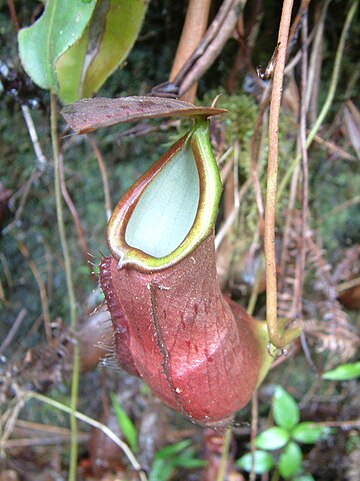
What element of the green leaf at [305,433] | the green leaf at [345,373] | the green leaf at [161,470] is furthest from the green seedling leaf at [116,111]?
the green leaf at [161,470]

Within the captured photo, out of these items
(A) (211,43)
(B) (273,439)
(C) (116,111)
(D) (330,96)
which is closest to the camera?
(C) (116,111)

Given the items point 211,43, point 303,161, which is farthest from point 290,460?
point 211,43

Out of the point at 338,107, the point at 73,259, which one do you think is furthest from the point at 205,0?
the point at 73,259

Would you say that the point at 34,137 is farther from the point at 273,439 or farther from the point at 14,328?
the point at 273,439

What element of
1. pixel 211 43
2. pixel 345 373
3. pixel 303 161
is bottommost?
pixel 345 373

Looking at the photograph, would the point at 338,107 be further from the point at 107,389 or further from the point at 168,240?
the point at 107,389

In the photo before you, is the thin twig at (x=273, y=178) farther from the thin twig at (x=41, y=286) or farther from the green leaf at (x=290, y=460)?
the thin twig at (x=41, y=286)

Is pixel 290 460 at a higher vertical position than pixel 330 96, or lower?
lower
